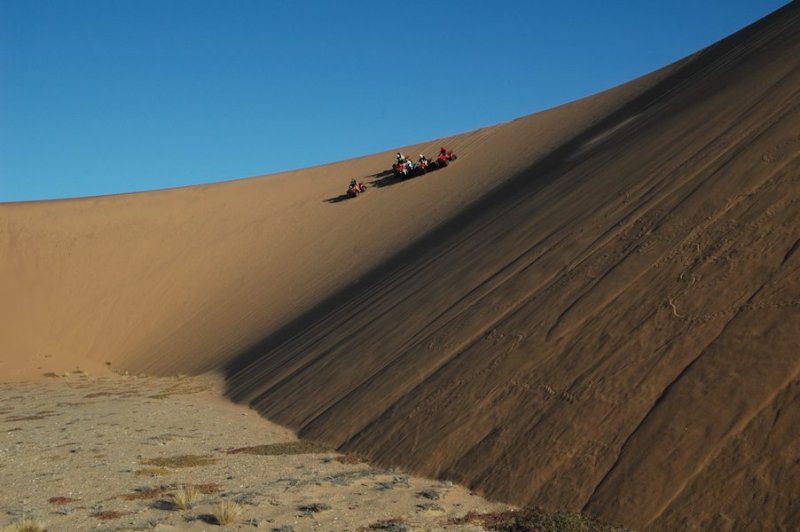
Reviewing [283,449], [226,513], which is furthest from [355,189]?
[226,513]

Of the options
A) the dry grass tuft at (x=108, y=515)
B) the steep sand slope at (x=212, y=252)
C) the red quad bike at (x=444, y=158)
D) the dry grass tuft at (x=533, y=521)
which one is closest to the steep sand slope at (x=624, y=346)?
the dry grass tuft at (x=533, y=521)

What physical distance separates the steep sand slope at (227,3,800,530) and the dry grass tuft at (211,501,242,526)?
81.4 inches

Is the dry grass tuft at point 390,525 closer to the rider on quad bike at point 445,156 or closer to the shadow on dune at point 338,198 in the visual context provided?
the rider on quad bike at point 445,156

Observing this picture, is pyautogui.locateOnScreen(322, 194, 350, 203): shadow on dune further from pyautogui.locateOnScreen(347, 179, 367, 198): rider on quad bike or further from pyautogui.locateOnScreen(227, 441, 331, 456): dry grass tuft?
pyautogui.locateOnScreen(227, 441, 331, 456): dry grass tuft

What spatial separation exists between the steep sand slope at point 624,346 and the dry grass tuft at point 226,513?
81.4 inches

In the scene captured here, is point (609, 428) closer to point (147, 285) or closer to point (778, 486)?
point (778, 486)

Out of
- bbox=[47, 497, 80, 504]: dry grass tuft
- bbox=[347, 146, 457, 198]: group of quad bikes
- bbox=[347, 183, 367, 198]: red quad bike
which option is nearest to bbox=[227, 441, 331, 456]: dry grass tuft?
bbox=[47, 497, 80, 504]: dry grass tuft

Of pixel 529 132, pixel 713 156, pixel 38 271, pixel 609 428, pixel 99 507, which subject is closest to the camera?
pixel 609 428

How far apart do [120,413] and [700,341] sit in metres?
12.0

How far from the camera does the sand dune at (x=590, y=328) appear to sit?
20.6 ft

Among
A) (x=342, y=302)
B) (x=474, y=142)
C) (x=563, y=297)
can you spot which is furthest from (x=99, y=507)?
(x=474, y=142)

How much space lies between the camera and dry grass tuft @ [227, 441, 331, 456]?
10.2 m

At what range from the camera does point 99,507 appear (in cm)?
782

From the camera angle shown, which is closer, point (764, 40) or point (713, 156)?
point (713, 156)
